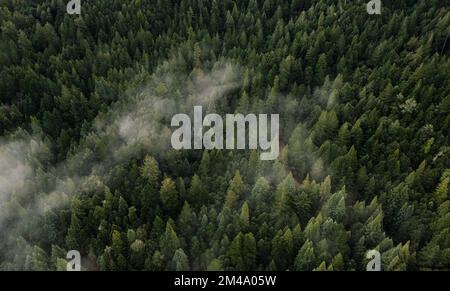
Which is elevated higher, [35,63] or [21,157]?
[35,63]

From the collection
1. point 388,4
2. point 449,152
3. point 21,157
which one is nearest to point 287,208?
point 449,152

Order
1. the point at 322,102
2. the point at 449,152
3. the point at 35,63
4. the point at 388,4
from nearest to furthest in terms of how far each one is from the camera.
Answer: the point at 449,152 → the point at 322,102 → the point at 35,63 → the point at 388,4

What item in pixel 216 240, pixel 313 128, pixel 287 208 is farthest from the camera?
pixel 313 128

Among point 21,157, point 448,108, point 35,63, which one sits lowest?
point 21,157

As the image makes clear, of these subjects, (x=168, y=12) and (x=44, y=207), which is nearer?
(x=44, y=207)

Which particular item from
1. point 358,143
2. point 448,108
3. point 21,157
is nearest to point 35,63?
point 21,157

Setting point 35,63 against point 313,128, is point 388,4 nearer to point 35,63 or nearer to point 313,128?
point 313,128
